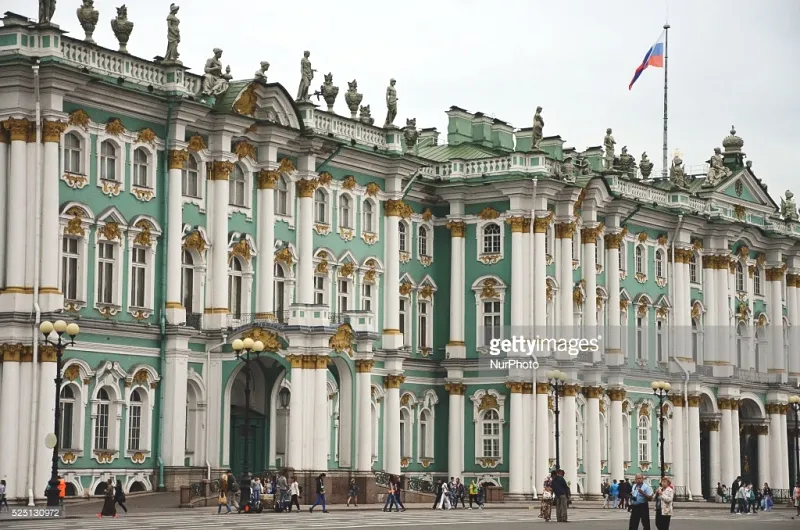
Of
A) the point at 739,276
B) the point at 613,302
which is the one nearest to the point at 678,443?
the point at 613,302

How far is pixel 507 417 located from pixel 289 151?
16621mm

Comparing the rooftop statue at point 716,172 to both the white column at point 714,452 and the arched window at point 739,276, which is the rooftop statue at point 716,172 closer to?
the arched window at point 739,276

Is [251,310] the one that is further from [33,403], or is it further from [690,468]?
[690,468]

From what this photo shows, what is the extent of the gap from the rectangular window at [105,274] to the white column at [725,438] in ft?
135

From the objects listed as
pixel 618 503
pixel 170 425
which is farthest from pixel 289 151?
pixel 618 503

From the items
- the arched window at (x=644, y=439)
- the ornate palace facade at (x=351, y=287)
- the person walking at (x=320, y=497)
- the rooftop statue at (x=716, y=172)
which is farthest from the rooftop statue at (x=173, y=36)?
the rooftop statue at (x=716, y=172)

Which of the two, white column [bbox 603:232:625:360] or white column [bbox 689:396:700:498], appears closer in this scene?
white column [bbox 603:232:625:360]

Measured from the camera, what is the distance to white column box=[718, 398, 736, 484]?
88062mm

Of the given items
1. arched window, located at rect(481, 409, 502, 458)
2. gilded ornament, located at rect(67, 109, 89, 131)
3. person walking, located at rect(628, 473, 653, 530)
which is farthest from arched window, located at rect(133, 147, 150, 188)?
person walking, located at rect(628, 473, 653, 530)

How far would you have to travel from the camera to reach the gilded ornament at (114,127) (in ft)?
189

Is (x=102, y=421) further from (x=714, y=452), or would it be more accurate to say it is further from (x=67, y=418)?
(x=714, y=452)

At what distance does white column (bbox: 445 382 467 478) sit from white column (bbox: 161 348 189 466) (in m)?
18.4

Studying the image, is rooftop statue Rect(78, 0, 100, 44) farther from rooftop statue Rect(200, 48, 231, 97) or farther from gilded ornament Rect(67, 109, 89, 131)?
rooftop statue Rect(200, 48, 231, 97)

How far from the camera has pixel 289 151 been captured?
65.8 m
